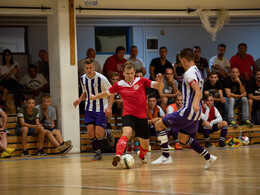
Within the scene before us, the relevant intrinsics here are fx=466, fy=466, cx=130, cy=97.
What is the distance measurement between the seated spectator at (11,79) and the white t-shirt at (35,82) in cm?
30

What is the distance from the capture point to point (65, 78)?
10.4 meters

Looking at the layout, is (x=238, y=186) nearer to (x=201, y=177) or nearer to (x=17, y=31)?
(x=201, y=177)

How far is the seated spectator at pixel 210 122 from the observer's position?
35.3ft

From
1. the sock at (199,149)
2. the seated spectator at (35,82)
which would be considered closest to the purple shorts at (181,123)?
the sock at (199,149)

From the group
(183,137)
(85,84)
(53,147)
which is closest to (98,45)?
(53,147)

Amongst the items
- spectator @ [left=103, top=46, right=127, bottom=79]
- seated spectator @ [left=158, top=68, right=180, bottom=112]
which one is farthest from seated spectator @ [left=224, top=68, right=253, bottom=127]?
spectator @ [left=103, top=46, right=127, bottom=79]

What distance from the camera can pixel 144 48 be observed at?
14.9 m

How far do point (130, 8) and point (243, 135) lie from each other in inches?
163

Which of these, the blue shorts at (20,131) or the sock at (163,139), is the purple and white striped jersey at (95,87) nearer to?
the sock at (163,139)

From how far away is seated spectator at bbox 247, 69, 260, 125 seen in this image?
39.0 ft

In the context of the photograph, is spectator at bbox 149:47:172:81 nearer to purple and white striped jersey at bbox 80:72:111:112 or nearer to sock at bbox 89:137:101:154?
purple and white striped jersey at bbox 80:72:111:112

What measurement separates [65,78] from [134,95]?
11.8ft

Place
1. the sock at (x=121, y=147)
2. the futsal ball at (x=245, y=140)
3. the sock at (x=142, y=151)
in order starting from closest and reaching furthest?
the sock at (x=121, y=147) → the sock at (x=142, y=151) → the futsal ball at (x=245, y=140)

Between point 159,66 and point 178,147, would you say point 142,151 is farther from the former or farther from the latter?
point 159,66
